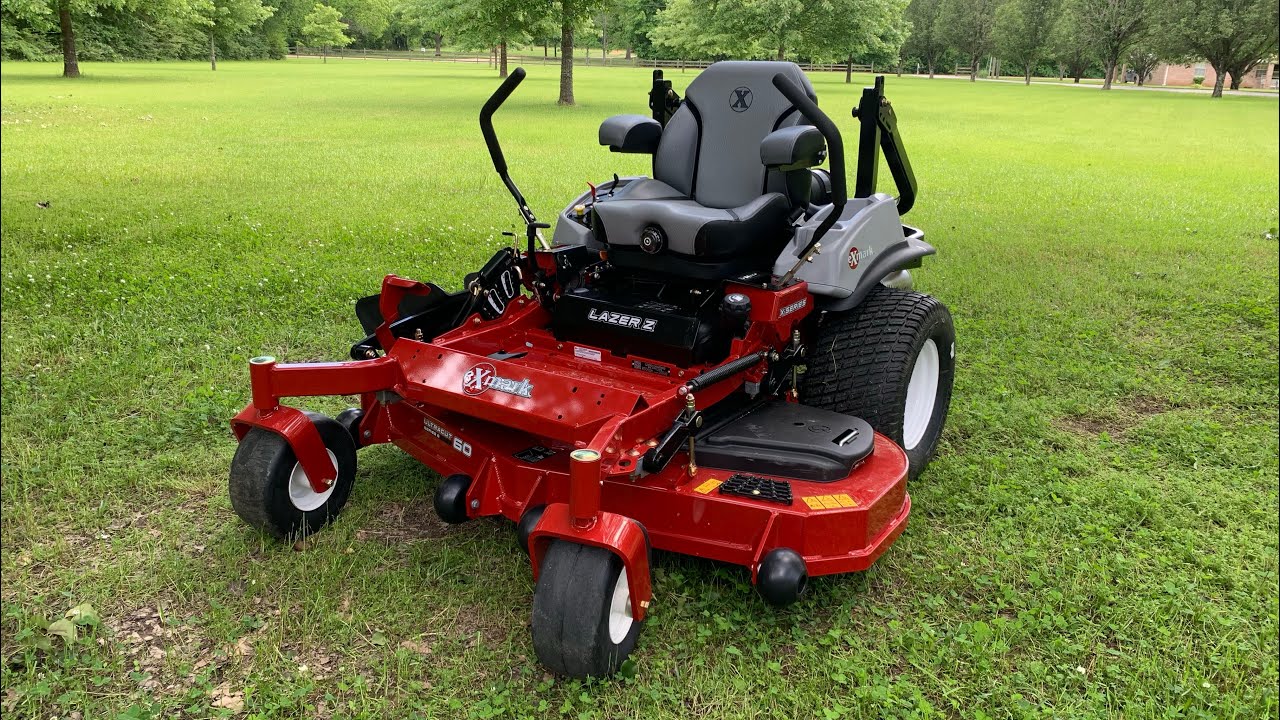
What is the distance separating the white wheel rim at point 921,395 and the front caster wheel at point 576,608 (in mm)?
1999

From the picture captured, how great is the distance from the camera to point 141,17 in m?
34.0

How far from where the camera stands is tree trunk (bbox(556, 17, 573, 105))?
2208 cm

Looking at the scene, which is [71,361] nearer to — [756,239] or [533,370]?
[533,370]

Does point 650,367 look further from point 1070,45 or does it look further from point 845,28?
point 845,28

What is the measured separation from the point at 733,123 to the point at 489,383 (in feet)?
5.39

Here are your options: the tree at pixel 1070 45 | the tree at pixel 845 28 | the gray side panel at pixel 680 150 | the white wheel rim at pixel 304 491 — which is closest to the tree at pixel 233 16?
the tree at pixel 845 28

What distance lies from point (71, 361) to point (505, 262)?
2.65 metres

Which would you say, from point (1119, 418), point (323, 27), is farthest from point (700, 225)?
point (323, 27)

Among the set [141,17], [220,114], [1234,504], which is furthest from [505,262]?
[141,17]

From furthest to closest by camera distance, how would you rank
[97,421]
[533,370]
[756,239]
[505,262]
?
[97,421]
[505,262]
[756,239]
[533,370]

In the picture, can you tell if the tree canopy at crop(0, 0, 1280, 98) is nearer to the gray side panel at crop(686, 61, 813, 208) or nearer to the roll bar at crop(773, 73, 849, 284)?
the gray side panel at crop(686, 61, 813, 208)

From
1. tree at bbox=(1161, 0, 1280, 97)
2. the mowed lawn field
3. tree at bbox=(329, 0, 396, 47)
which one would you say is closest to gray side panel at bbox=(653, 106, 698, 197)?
the mowed lawn field

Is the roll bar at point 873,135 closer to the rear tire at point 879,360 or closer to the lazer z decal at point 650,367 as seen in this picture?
the rear tire at point 879,360

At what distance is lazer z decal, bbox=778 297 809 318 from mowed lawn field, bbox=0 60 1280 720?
905 millimetres
